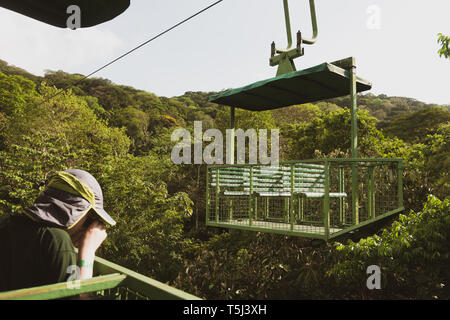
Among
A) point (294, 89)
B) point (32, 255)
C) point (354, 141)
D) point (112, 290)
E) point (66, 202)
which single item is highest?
point (294, 89)

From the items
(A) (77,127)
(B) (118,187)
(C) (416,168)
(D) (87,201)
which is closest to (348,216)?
(C) (416,168)

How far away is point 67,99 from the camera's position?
28.8 metres

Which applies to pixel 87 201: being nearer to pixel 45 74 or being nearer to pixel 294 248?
pixel 294 248

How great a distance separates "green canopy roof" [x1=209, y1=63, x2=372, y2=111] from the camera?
5281mm

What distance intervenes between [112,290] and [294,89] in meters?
5.30

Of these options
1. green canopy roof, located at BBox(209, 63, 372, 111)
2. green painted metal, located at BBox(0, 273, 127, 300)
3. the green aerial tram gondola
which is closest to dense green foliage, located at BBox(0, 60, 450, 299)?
the green aerial tram gondola

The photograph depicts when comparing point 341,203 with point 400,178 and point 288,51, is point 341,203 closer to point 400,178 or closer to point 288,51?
point 400,178

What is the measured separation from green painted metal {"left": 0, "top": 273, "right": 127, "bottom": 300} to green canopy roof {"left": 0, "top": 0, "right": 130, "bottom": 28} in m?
1.47

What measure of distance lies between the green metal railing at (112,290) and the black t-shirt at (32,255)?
23 centimetres

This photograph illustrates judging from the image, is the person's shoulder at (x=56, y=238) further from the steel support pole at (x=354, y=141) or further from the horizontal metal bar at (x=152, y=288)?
the steel support pole at (x=354, y=141)

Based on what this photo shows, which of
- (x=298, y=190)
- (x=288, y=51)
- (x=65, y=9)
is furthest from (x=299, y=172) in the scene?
(x=65, y=9)

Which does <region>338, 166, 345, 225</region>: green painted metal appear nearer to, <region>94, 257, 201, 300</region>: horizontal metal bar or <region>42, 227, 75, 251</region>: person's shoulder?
<region>94, 257, 201, 300</region>: horizontal metal bar

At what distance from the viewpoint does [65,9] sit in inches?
81.7

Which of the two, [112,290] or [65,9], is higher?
Answer: [65,9]
